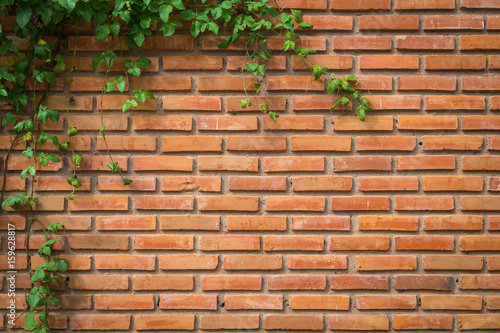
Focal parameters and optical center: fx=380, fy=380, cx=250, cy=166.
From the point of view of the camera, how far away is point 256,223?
6.12 feet

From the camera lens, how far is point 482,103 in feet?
→ 6.11

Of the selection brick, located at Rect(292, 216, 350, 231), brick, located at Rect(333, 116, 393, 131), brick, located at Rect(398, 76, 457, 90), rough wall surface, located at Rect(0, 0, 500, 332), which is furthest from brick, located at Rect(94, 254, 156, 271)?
brick, located at Rect(398, 76, 457, 90)

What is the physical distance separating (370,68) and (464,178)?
71 cm

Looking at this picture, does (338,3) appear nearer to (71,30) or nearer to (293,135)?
(293,135)

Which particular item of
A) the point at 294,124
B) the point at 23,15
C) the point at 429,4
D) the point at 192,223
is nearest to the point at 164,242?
the point at 192,223

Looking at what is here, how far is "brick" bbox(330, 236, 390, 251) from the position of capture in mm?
1862

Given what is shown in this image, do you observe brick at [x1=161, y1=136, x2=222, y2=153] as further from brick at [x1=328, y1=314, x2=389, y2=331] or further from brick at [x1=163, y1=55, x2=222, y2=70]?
brick at [x1=328, y1=314, x2=389, y2=331]

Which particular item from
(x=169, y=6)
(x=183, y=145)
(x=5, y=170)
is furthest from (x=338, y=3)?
(x=5, y=170)

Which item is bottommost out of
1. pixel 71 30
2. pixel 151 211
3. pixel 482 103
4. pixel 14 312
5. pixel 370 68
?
pixel 14 312

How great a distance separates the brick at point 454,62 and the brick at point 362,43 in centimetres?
22

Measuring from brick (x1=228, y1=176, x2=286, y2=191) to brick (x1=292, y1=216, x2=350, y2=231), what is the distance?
187 mm

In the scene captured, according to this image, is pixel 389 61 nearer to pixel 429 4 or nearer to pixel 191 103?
pixel 429 4

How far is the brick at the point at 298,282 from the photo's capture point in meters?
1.86

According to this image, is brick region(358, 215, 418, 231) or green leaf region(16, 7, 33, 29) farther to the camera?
brick region(358, 215, 418, 231)
